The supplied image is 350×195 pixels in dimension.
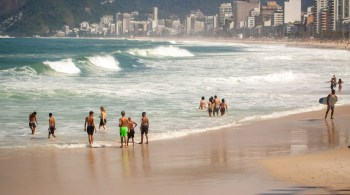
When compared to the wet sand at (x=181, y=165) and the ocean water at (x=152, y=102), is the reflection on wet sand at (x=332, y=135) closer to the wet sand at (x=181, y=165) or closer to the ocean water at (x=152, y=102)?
the wet sand at (x=181, y=165)

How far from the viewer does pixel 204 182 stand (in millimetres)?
12594

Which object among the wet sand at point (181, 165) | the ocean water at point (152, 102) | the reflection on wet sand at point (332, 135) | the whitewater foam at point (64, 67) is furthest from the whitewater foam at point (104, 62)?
the wet sand at point (181, 165)

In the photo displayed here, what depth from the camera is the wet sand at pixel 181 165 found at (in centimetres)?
1216

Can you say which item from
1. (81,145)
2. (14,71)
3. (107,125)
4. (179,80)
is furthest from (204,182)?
(14,71)

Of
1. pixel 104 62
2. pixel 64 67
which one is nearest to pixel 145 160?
pixel 64 67

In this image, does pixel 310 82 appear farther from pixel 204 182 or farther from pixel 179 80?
pixel 204 182

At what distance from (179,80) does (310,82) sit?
8175 mm

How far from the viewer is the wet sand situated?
479 inches

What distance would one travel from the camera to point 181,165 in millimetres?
14391

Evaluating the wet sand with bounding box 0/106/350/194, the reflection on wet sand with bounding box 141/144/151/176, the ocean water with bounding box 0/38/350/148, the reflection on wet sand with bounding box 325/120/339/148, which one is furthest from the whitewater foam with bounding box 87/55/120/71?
the reflection on wet sand with bounding box 141/144/151/176

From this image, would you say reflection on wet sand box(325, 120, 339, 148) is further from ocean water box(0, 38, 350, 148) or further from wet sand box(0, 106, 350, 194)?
ocean water box(0, 38, 350, 148)

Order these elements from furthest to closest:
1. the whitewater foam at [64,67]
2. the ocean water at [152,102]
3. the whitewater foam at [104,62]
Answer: the whitewater foam at [104,62], the whitewater foam at [64,67], the ocean water at [152,102]

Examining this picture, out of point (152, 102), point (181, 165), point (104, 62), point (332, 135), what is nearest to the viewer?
point (181, 165)

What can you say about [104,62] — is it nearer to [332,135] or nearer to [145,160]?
[332,135]
